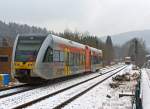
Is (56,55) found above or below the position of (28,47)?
below

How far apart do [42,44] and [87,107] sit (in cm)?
1047

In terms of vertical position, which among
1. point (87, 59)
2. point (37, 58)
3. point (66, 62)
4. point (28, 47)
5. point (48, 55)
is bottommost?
point (66, 62)

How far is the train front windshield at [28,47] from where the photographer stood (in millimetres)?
24266

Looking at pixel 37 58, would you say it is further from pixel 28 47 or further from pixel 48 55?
pixel 48 55

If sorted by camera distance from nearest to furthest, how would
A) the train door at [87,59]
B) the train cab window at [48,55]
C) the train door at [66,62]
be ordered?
the train cab window at [48,55] < the train door at [66,62] < the train door at [87,59]

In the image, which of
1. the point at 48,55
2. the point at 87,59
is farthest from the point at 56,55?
the point at 87,59

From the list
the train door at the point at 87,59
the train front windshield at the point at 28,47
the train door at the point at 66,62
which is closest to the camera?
the train front windshield at the point at 28,47

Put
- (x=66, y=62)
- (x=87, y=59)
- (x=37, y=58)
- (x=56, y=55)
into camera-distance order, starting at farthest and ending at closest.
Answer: (x=87, y=59)
(x=66, y=62)
(x=56, y=55)
(x=37, y=58)

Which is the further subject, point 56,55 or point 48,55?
point 56,55

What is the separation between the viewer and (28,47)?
24.8m

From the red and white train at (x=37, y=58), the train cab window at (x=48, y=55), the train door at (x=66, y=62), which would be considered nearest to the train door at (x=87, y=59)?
the train door at (x=66, y=62)

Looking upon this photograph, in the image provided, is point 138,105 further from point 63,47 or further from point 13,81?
point 13,81

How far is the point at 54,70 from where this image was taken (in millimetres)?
26641

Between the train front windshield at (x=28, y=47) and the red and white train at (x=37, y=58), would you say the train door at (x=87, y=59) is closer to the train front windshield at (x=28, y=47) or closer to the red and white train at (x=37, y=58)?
the red and white train at (x=37, y=58)
